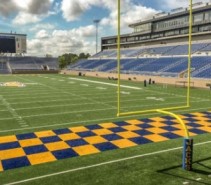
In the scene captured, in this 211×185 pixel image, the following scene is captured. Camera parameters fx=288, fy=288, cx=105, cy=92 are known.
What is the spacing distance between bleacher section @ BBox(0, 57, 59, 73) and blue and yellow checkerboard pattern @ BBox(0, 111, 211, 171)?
55049mm

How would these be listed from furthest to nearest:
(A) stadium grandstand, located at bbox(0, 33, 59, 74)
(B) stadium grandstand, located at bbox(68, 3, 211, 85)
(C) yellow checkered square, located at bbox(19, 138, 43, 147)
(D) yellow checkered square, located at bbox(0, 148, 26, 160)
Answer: (A) stadium grandstand, located at bbox(0, 33, 59, 74)
(B) stadium grandstand, located at bbox(68, 3, 211, 85)
(C) yellow checkered square, located at bbox(19, 138, 43, 147)
(D) yellow checkered square, located at bbox(0, 148, 26, 160)

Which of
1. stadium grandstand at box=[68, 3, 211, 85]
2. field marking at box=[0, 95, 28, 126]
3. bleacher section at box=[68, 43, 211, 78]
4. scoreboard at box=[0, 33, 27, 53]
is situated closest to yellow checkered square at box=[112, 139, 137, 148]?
field marking at box=[0, 95, 28, 126]

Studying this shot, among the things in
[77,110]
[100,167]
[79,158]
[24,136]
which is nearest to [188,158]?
[100,167]

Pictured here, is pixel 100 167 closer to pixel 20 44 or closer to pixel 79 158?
pixel 79 158

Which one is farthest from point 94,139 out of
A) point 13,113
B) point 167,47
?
point 167,47

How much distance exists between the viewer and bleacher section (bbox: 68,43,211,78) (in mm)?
33844

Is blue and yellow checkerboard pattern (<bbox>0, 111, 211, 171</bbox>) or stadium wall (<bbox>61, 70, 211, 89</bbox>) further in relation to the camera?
stadium wall (<bbox>61, 70, 211, 89</bbox>)

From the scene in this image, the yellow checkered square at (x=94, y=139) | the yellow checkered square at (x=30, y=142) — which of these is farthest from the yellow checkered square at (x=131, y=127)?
the yellow checkered square at (x=30, y=142)

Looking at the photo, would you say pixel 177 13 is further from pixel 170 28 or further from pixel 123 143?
pixel 123 143

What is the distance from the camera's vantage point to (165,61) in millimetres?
41562

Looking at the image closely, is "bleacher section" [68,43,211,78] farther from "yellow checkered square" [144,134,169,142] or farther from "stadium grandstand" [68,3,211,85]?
"yellow checkered square" [144,134,169,142]

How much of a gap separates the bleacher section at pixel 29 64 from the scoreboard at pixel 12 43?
333cm

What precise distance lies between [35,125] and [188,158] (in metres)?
6.58

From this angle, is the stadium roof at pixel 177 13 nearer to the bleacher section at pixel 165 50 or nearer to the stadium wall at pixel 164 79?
the bleacher section at pixel 165 50
